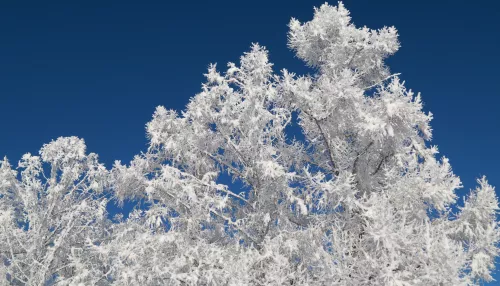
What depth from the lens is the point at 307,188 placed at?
444 inches

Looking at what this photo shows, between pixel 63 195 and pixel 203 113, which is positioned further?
pixel 63 195

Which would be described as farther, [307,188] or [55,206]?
[55,206]

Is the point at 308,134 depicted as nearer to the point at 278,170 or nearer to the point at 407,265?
the point at 278,170

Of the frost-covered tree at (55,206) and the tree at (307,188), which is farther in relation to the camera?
the frost-covered tree at (55,206)

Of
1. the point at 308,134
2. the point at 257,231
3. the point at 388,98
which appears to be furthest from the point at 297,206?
the point at 388,98

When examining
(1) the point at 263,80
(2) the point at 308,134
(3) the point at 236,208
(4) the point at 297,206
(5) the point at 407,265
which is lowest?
(5) the point at 407,265

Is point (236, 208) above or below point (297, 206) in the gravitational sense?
above

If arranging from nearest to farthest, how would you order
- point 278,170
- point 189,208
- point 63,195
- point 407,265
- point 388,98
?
point 407,265 → point 388,98 → point 278,170 → point 189,208 → point 63,195

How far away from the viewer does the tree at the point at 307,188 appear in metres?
9.52

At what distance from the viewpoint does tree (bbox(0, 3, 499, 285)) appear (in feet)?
31.2

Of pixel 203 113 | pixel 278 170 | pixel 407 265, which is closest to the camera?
pixel 407 265

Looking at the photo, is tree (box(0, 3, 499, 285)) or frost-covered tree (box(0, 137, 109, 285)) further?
frost-covered tree (box(0, 137, 109, 285))

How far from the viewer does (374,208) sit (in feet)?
31.5

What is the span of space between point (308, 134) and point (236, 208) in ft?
9.86
